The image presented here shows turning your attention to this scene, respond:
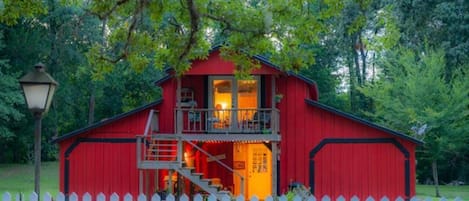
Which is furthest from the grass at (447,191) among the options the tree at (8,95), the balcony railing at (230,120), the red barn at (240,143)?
the tree at (8,95)

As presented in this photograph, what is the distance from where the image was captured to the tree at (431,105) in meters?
24.8

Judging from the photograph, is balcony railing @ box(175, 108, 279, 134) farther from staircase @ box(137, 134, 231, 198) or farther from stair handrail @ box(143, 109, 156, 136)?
stair handrail @ box(143, 109, 156, 136)

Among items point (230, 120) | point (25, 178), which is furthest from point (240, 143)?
Answer: point (25, 178)

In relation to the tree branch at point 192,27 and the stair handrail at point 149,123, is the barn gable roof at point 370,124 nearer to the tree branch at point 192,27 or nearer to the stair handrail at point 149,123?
the stair handrail at point 149,123

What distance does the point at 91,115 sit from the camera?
130ft

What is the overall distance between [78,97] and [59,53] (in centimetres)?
459

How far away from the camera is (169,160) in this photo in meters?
19.0

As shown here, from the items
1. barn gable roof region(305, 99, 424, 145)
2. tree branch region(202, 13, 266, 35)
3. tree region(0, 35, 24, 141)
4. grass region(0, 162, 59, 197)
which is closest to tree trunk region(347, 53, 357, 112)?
grass region(0, 162, 59, 197)

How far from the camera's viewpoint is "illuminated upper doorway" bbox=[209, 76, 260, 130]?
1903cm

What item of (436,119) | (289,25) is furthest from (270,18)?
(436,119)

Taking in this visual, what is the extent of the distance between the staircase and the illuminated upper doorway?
1575 mm

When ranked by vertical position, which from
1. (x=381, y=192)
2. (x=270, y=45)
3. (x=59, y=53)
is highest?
(x=59, y=53)

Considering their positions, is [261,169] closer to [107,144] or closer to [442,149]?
[107,144]

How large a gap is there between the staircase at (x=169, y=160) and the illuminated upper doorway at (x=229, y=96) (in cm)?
157
